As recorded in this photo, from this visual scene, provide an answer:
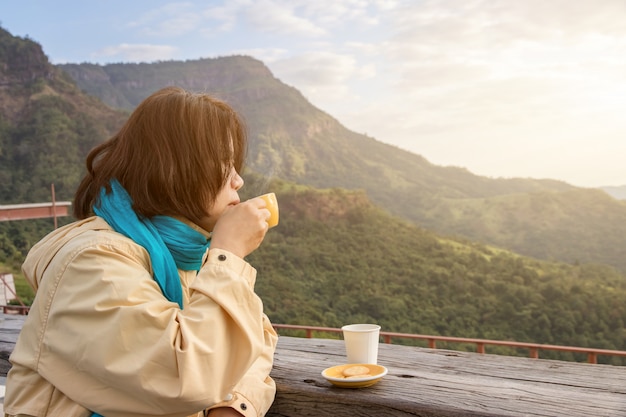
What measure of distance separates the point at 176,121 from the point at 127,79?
68.0 meters

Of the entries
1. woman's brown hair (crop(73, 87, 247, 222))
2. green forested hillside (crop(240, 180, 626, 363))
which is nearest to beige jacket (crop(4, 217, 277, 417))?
woman's brown hair (crop(73, 87, 247, 222))

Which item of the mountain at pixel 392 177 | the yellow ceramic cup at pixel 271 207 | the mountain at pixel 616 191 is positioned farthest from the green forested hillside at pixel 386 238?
the yellow ceramic cup at pixel 271 207

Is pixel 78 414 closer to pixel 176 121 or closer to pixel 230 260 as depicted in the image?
pixel 230 260

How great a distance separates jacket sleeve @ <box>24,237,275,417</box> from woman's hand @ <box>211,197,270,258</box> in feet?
0.13

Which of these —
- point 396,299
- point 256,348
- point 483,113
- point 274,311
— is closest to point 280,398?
point 256,348

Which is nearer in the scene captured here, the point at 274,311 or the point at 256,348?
the point at 256,348

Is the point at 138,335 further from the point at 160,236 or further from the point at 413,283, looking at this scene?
the point at 413,283

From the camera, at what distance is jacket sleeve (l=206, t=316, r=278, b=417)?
1.15 meters

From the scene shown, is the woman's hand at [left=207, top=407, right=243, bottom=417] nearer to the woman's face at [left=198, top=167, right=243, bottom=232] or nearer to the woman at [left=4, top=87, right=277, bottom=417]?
the woman at [left=4, top=87, right=277, bottom=417]

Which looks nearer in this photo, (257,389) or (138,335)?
(138,335)

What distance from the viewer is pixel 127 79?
6494 cm

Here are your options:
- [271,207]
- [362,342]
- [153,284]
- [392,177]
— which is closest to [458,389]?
[362,342]

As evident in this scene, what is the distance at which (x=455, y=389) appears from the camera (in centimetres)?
128

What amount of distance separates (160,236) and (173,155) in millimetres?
151
